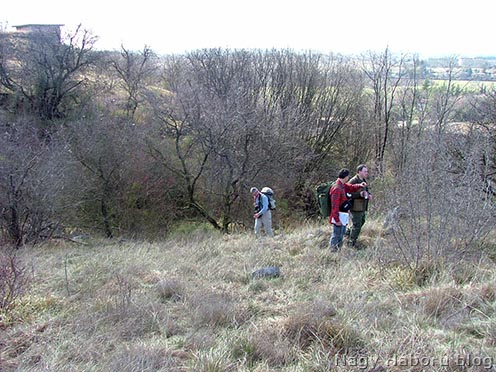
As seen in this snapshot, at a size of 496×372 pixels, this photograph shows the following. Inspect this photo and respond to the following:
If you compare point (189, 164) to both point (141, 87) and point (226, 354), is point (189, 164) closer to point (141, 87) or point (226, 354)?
point (141, 87)

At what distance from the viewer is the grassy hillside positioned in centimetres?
332

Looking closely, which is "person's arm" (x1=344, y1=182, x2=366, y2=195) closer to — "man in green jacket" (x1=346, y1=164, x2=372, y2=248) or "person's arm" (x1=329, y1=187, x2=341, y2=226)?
"man in green jacket" (x1=346, y1=164, x2=372, y2=248)

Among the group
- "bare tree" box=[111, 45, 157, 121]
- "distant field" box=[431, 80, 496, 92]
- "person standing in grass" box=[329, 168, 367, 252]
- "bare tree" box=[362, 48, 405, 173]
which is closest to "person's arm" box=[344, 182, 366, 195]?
"person standing in grass" box=[329, 168, 367, 252]

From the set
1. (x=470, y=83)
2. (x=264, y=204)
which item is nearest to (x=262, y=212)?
(x=264, y=204)

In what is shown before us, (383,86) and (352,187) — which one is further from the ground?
(383,86)

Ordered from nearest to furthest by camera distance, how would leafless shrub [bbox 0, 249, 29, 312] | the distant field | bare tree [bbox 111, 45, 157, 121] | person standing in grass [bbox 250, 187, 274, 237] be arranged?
leafless shrub [bbox 0, 249, 29, 312] → person standing in grass [bbox 250, 187, 274, 237] → the distant field → bare tree [bbox 111, 45, 157, 121]

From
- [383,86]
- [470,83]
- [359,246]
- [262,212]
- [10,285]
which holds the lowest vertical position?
[262,212]

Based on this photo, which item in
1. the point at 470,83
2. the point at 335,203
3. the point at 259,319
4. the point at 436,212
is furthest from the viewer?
the point at 470,83

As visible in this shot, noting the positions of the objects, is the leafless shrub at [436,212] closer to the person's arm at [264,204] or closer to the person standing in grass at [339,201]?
the person standing in grass at [339,201]

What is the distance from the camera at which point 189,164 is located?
19547 millimetres

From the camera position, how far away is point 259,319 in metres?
4.25

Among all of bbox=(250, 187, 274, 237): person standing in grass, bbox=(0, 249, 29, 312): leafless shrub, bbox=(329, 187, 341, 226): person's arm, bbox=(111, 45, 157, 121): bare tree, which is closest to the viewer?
bbox=(0, 249, 29, 312): leafless shrub

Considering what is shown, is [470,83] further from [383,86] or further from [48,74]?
[48,74]

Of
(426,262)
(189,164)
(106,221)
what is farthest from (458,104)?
(426,262)
